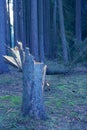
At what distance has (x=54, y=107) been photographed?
866cm

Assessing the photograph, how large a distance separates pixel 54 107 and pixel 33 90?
1545mm

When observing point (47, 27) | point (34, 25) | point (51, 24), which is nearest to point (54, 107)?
point (34, 25)

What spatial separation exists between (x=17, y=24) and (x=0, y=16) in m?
15.1

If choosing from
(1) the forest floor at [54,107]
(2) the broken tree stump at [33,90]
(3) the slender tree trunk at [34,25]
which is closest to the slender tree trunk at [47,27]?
(3) the slender tree trunk at [34,25]

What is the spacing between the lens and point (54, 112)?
815 centimetres

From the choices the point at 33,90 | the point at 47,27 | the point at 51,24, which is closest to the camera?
the point at 33,90

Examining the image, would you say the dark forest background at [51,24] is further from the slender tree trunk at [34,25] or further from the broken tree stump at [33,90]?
the broken tree stump at [33,90]

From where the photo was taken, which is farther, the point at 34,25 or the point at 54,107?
the point at 34,25

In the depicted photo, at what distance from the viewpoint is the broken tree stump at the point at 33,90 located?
7254mm

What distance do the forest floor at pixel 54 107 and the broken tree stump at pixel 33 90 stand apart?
18 centimetres

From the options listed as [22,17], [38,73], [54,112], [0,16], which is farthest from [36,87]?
[22,17]

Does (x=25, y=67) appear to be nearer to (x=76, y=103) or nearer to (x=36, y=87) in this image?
(x=36, y=87)

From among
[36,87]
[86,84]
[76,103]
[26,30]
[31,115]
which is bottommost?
[26,30]

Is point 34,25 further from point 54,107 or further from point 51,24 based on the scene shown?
point 51,24
